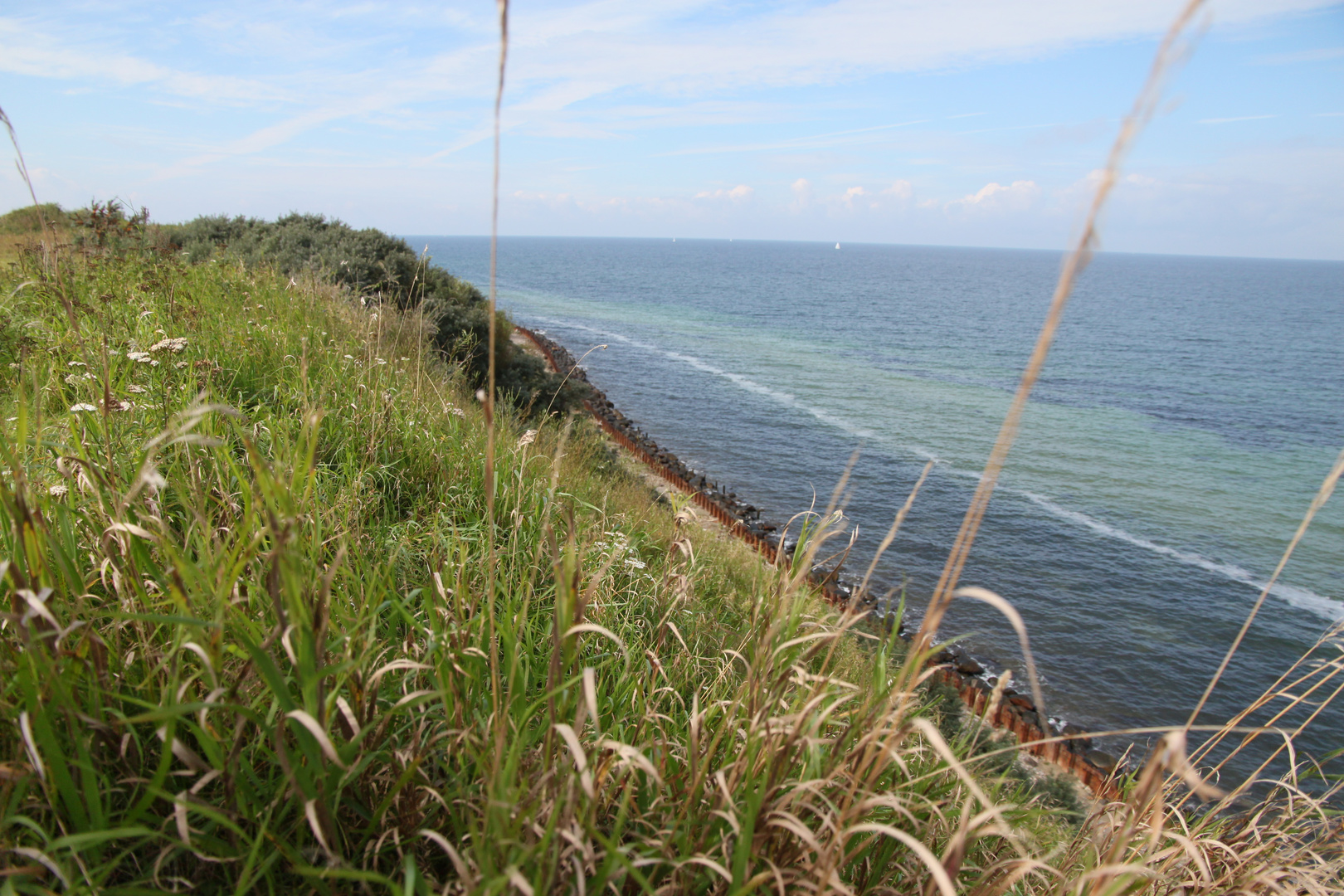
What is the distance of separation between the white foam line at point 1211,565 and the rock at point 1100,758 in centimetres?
1073

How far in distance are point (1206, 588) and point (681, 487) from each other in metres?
17.9

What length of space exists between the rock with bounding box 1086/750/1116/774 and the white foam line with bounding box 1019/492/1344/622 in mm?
10734

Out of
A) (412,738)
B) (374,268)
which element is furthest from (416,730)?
(374,268)

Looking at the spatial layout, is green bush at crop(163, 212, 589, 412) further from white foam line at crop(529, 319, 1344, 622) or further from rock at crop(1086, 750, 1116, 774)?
rock at crop(1086, 750, 1116, 774)

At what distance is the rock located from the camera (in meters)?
13.7

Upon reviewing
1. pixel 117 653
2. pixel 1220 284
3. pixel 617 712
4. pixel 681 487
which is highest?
pixel 1220 284

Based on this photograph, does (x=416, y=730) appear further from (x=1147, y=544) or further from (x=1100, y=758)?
(x=1147, y=544)

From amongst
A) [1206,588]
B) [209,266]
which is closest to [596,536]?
[209,266]

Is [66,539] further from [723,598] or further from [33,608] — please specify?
[723,598]

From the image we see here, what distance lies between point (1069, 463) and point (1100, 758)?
2353cm

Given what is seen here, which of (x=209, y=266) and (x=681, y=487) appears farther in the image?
(x=681, y=487)

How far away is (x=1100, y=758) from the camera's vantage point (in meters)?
14.3

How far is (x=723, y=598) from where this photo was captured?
21.3 feet

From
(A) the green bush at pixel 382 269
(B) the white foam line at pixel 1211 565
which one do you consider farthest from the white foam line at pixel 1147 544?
(A) the green bush at pixel 382 269
